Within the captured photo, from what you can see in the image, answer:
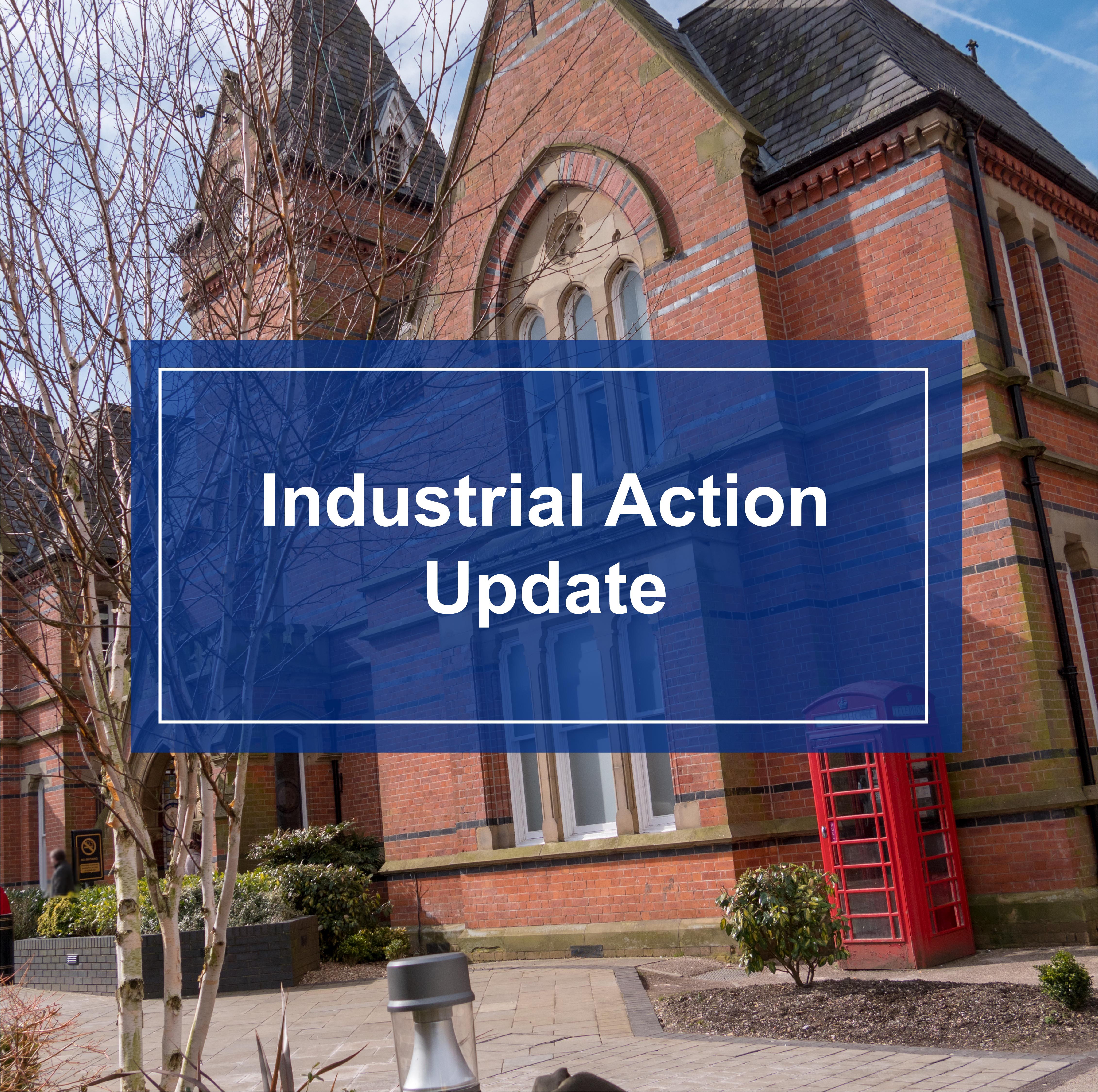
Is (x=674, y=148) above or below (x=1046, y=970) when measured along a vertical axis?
above

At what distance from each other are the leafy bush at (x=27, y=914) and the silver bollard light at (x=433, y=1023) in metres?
18.1

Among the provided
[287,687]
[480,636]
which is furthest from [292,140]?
[287,687]

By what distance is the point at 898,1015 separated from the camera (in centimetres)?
718

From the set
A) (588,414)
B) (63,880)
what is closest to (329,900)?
(588,414)

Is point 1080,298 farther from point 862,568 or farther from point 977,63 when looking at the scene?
point 977,63

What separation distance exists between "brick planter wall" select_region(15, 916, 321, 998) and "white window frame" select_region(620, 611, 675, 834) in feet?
13.2

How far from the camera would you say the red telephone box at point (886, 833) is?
9.22 metres

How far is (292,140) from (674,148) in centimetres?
815

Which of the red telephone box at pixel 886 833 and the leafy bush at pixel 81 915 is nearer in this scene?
the red telephone box at pixel 886 833

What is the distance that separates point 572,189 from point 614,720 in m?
6.74

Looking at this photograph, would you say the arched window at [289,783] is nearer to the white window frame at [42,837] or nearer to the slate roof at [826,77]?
the white window frame at [42,837]

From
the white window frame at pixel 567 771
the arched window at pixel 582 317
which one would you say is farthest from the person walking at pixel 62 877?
the arched window at pixel 582 317

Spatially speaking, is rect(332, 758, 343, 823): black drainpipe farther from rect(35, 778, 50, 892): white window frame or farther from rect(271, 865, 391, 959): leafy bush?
rect(35, 778, 50, 892): white window frame

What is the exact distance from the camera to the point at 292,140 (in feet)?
19.3
